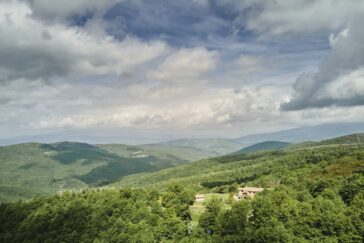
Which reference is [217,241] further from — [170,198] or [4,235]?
[4,235]

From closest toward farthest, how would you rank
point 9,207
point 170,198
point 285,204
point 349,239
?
point 349,239
point 285,204
point 170,198
point 9,207

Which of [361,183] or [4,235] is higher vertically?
[361,183]

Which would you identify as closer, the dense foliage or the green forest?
the green forest

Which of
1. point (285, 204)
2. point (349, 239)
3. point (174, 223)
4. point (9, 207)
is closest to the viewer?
point (349, 239)

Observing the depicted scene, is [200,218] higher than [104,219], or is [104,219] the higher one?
[200,218]

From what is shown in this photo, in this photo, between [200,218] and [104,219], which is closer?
[200,218]

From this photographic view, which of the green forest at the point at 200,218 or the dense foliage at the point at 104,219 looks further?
the dense foliage at the point at 104,219

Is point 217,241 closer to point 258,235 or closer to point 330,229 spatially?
point 258,235

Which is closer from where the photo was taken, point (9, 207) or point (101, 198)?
point (101, 198)

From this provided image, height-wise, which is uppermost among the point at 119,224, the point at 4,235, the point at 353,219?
the point at 353,219

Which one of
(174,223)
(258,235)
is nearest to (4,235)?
(174,223)
